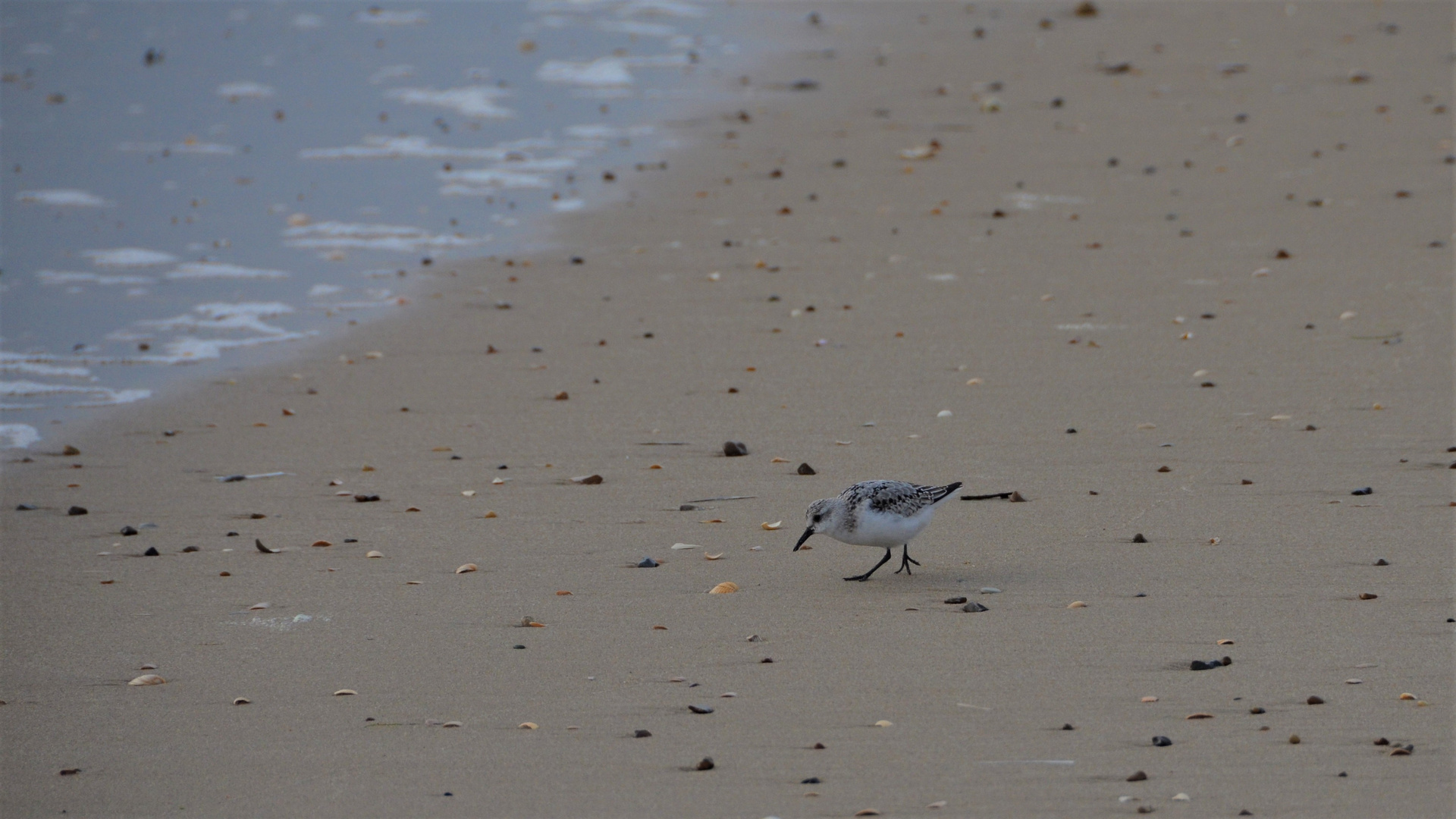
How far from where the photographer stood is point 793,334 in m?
8.89

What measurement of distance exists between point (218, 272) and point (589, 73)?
7.61 m

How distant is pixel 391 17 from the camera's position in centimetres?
2159

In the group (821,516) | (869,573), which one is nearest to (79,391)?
(821,516)

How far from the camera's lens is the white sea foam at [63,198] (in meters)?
12.7

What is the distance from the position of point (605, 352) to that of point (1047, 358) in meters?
2.31

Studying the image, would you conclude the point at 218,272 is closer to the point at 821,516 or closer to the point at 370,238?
the point at 370,238

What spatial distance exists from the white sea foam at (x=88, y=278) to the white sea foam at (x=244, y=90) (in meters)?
6.45

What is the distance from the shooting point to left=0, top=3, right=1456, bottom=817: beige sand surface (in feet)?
13.3

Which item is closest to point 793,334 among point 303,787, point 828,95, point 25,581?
point 25,581

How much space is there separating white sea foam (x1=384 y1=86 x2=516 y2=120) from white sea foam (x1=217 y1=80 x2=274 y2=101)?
4.32ft

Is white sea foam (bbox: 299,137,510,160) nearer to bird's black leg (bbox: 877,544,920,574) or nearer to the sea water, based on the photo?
the sea water

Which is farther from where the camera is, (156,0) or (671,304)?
(156,0)

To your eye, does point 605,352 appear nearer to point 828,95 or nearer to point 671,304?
point 671,304

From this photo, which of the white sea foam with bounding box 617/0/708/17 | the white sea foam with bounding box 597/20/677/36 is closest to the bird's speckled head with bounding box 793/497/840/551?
the white sea foam with bounding box 597/20/677/36
